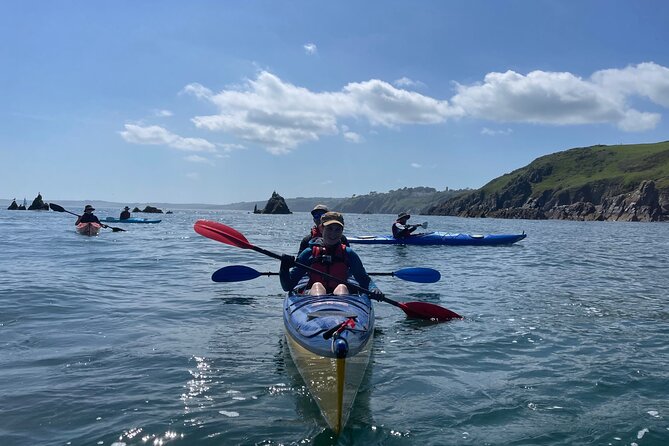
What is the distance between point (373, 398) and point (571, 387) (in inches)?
107

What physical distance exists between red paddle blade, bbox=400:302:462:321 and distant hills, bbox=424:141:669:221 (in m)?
111

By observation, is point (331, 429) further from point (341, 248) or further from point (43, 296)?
point (43, 296)

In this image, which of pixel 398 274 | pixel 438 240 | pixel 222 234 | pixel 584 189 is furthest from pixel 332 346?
pixel 584 189

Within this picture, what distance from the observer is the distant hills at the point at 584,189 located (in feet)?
351

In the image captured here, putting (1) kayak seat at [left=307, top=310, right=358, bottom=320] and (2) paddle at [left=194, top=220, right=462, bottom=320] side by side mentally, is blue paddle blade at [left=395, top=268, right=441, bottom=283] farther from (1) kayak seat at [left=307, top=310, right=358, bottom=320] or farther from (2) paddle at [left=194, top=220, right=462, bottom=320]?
(1) kayak seat at [left=307, top=310, right=358, bottom=320]

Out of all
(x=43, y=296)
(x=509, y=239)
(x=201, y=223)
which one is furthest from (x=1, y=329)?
(x=509, y=239)

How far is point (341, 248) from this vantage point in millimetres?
8367

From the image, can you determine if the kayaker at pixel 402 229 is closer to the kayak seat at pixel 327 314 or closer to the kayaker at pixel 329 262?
the kayaker at pixel 329 262

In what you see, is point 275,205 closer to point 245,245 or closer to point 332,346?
point 245,245

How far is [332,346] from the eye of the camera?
5.21 meters

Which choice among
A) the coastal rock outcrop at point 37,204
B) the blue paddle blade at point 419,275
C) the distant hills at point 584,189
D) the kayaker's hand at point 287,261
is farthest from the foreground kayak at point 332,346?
the distant hills at point 584,189

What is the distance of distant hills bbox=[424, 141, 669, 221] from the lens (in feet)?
351

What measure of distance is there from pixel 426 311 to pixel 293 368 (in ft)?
13.2

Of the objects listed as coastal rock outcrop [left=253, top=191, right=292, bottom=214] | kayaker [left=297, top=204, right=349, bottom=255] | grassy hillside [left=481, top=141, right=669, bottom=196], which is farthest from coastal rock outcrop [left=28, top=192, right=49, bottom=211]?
grassy hillside [left=481, top=141, right=669, bottom=196]
